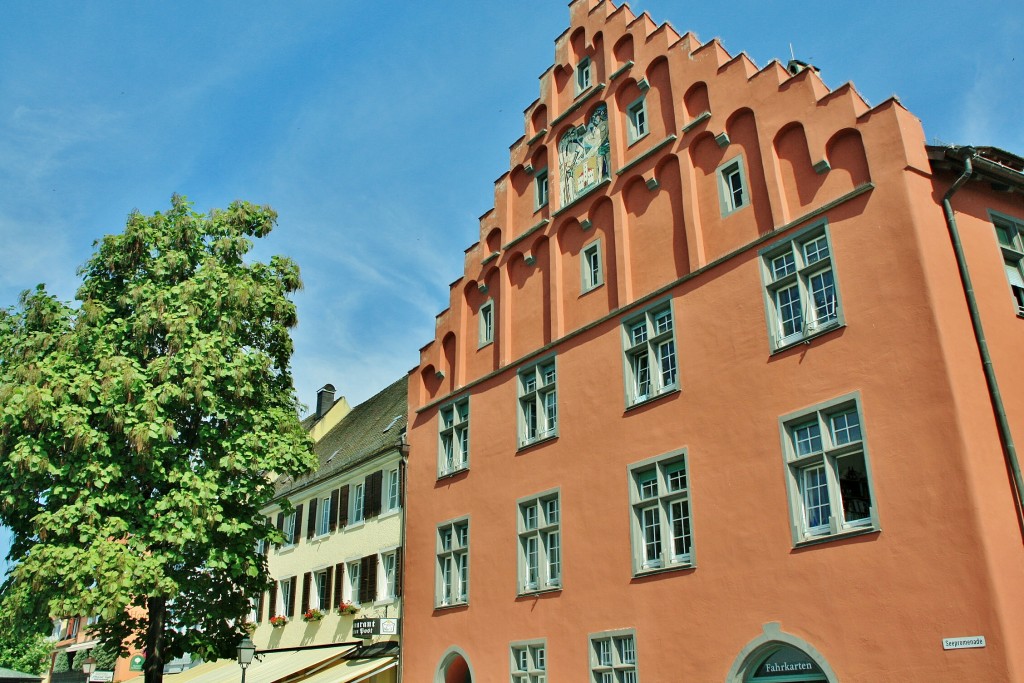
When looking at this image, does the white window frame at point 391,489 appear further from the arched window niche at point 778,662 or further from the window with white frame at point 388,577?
the arched window niche at point 778,662

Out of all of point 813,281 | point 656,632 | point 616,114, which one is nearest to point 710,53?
point 616,114

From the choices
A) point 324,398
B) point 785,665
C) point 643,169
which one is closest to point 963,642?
point 785,665

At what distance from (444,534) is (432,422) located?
9.95 ft

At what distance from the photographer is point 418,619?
2208 cm

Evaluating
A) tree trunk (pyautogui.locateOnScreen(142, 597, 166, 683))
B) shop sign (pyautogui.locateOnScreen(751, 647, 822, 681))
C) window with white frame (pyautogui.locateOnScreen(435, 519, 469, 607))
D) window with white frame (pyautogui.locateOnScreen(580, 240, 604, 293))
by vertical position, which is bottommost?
shop sign (pyautogui.locateOnScreen(751, 647, 822, 681))

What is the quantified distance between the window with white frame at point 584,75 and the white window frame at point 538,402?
6.83 m

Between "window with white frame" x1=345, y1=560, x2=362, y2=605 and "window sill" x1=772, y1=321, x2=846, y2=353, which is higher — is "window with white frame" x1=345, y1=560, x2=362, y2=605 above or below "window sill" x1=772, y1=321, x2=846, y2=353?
below

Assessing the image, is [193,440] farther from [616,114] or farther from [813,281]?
[813,281]

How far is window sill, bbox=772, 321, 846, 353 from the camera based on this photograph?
14403 mm

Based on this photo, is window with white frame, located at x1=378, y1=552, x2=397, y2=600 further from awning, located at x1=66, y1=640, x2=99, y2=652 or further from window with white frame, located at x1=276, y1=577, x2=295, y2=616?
awning, located at x1=66, y1=640, x2=99, y2=652

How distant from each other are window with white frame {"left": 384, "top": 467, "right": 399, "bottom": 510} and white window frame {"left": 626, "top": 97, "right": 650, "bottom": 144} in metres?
11.5

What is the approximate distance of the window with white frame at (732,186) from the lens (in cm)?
1689

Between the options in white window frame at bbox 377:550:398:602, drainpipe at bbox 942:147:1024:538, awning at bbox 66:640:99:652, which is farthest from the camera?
awning at bbox 66:640:99:652

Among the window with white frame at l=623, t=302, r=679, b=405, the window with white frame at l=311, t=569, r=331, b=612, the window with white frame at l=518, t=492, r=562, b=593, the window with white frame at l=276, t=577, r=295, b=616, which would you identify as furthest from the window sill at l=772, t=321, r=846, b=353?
the window with white frame at l=276, t=577, r=295, b=616
